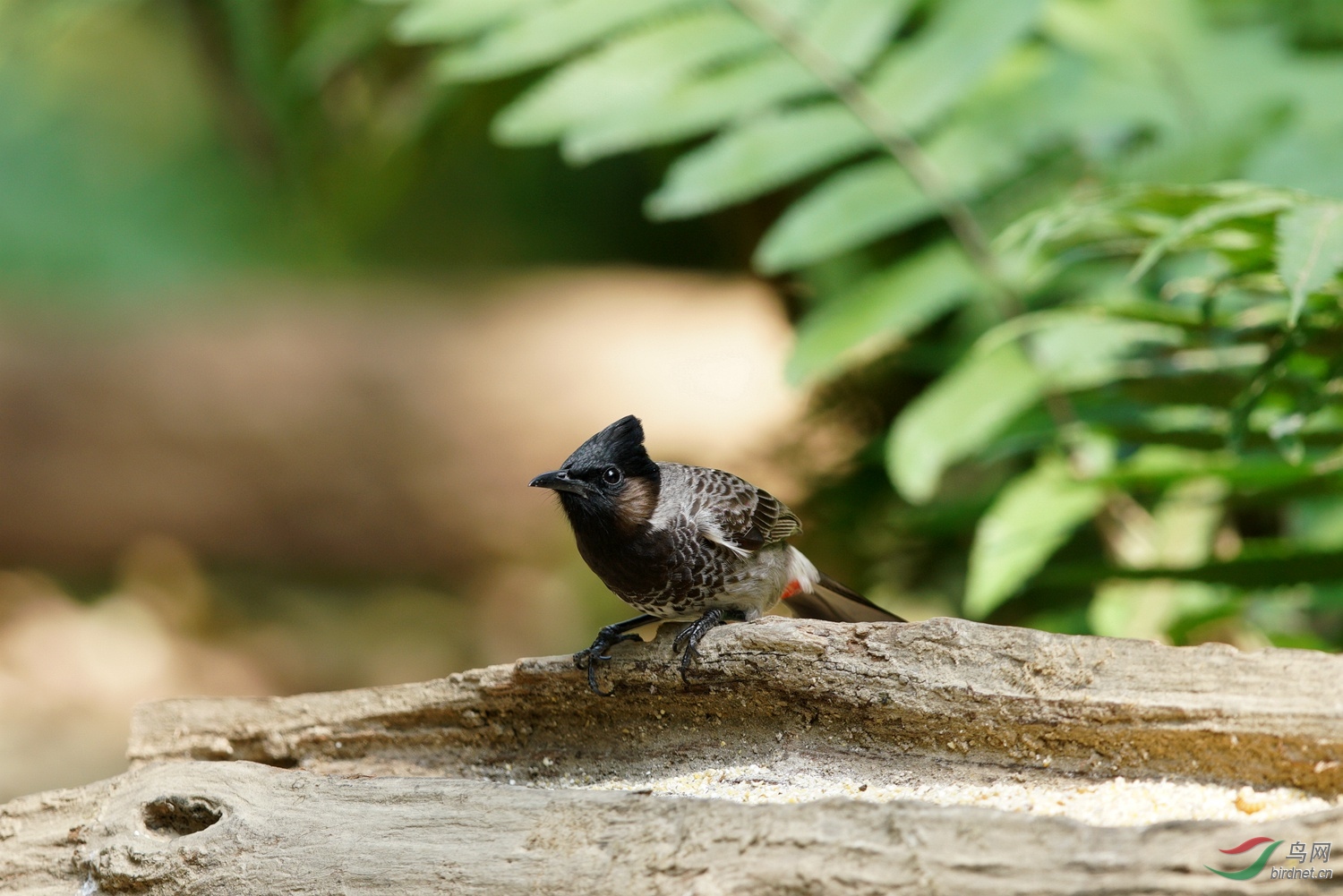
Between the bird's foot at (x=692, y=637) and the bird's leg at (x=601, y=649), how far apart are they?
5.8 inches

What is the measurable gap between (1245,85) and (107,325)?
25.2 ft

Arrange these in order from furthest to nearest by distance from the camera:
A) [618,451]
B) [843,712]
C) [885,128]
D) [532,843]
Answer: [885,128], [618,451], [843,712], [532,843]

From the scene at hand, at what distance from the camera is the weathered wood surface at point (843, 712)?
6.66ft

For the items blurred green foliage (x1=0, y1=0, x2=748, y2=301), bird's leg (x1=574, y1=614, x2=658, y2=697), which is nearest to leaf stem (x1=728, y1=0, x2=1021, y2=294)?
bird's leg (x1=574, y1=614, x2=658, y2=697)

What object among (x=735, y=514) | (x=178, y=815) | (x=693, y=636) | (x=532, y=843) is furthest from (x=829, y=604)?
(x=178, y=815)

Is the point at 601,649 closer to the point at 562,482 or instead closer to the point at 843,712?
the point at 562,482

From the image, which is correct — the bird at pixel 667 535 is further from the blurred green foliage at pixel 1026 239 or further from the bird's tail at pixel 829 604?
the blurred green foliage at pixel 1026 239

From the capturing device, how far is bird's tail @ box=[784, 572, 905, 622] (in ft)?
10.8

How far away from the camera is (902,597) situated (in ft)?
16.1

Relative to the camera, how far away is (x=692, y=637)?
2.56 metres

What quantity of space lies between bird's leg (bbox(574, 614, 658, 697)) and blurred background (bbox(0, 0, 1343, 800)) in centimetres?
101

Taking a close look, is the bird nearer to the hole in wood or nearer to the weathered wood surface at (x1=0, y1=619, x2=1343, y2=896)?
the weathered wood surface at (x1=0, y1=619, x2=1343, y2=896)

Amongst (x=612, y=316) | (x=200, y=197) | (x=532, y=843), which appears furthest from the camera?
(x=200, y=197)

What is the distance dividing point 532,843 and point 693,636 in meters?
0.66
